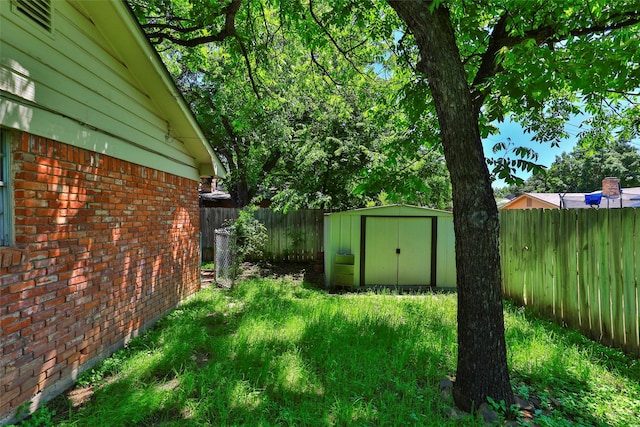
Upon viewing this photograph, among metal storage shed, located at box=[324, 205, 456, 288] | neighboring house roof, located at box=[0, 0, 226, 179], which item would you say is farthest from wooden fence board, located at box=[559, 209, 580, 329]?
neighboring house roof, located at box=[0, 0, 226, 179]

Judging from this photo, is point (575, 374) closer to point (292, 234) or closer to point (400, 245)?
point (400, 245)

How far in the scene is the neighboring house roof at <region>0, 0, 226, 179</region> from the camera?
99.7 inches

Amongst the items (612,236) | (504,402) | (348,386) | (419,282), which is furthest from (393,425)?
(419,282)

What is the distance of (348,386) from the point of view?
2.98m

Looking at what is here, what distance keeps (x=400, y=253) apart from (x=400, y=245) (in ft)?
0.67

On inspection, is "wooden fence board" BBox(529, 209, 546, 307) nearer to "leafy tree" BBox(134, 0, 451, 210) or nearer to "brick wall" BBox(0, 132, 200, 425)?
"leafy tree" BBox(134, 0, 451, 210)

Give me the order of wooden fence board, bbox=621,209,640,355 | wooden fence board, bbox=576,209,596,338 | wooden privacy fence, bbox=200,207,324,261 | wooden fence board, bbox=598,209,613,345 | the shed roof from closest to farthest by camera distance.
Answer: wooden fence board, bbox=621,209,640,355, wooden fence board, bbox=598,209,613,345, wooden fence board, bbox=576,209,596,338, the shed roof, wooden privacy fence, bbox=200,207,324,261

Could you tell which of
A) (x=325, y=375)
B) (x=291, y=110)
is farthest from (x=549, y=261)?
(x=291, y=110)

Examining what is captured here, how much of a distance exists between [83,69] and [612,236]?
259 inches

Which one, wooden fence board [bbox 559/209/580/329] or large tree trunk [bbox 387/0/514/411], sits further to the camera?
wooden fence board [bbox 559/209/580/329]

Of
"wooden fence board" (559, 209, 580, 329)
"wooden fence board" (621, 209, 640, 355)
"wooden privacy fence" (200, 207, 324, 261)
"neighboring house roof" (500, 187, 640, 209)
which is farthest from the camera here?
"wooden privacy fence" (200, 207, 324, 261)

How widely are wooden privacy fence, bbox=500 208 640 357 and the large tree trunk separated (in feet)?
7.88

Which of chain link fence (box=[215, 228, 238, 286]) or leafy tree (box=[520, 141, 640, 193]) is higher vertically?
leafy tree (box=[520, 141, 640, 193])

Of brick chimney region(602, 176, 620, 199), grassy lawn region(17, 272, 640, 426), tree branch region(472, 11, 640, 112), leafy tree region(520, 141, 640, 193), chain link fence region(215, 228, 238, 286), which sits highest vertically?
leafy tree region(520, 141, 640, 193)
